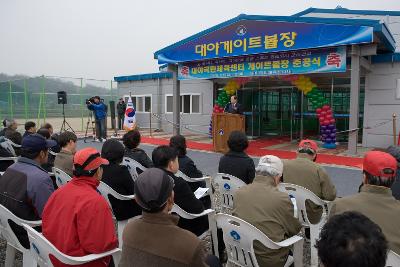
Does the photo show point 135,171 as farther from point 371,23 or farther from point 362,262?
point 371,23

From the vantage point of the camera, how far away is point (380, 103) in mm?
10820

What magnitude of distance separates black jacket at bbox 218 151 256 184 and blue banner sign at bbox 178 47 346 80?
21.3ft

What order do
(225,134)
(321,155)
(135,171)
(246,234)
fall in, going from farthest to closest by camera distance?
(225,134)
(321,155)
(135,171)
(246,234)

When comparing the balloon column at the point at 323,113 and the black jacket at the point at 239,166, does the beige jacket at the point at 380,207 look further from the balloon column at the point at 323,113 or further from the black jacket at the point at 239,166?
the balloon column at the point at 323,113

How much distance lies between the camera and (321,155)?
9570mm

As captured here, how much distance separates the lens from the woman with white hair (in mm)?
2389

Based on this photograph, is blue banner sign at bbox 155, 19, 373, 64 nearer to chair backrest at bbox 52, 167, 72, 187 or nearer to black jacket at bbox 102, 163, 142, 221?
black jacket at bbox 102, 163, 142, 221

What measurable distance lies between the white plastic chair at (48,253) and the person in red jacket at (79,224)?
4 cm

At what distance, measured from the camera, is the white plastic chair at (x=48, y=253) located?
198 centimetres

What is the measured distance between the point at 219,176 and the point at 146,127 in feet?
47.8

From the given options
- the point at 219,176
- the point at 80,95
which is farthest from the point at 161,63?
the point at 219,176

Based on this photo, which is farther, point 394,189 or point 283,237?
point 394,189

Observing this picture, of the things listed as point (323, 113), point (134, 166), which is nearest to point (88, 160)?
point (134, 166)

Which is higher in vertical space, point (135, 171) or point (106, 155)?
point (106, 155)
